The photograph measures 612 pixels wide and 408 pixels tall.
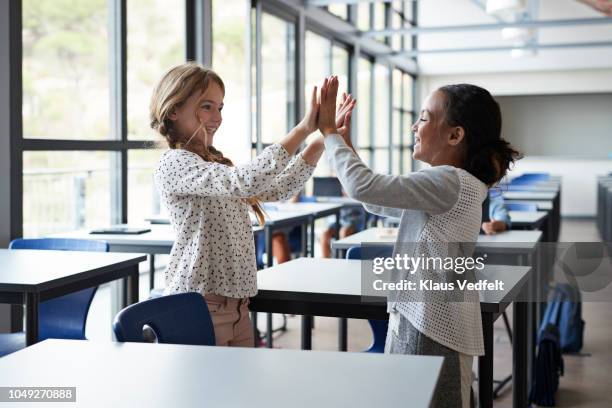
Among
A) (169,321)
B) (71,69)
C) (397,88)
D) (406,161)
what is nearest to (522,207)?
(71,69)

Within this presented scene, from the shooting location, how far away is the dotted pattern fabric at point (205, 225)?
6.30 feet

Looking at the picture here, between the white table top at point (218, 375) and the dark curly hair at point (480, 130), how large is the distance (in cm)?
56

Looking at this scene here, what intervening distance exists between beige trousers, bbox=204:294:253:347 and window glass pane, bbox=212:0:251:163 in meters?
4.39

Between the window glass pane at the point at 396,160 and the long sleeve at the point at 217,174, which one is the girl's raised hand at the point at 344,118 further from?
the window glass pane at the point at 396,160

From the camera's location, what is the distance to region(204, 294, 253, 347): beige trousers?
194 cm

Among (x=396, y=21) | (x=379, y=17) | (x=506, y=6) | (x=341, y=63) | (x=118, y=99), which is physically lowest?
(x=118, y=99)

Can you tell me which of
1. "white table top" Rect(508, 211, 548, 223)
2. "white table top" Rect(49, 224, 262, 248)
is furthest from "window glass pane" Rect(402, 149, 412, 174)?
"white table top" Rect(49, 224, 262, 248)

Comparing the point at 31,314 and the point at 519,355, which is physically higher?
the point at 31,314

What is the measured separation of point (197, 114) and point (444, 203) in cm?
73

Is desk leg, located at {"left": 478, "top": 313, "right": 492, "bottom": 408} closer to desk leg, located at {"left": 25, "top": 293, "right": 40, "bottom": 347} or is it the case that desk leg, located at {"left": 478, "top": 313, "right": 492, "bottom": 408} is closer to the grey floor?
desk leg, located at {"left": 25, "top": 293, "right": 40, "bottom": 347}

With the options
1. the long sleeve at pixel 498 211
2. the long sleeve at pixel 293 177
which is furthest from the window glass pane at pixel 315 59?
the long sleeve at pixel 293 177

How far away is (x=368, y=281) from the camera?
2.35 metres

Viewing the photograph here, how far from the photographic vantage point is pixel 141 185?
6203mm

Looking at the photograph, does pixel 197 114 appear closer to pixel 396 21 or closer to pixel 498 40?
pixel 396 21
